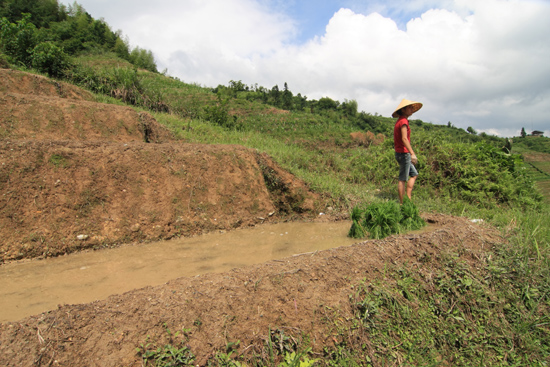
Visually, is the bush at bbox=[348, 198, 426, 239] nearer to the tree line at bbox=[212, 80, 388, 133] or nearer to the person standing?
the person standing

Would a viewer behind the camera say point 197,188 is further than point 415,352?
Yes

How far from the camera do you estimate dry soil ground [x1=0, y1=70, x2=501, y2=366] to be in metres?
1.94

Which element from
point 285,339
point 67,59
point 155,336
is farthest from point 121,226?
point 67,59

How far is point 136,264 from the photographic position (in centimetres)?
360

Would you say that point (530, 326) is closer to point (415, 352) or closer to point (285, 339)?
point (415, 352)

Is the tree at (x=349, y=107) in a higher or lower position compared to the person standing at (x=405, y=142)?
higher

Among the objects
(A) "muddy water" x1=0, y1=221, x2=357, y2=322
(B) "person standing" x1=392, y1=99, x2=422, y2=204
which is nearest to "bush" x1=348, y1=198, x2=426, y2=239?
(A) "muddy water" x1=0, y1=221, x2=357, y2=322

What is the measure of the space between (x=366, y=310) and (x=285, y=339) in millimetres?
663

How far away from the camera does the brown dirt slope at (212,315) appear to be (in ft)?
5.90

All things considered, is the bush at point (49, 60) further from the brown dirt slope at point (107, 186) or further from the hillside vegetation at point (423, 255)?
the brown dirt slope at point (107, 186)

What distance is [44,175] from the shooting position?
4496 millimetres

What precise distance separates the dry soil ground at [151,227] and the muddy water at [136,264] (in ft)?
1.23

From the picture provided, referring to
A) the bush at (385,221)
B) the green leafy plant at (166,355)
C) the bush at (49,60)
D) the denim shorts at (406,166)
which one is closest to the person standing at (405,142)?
the denim shorts at (406,166)

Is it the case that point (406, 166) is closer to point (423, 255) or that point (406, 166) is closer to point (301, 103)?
point (423, 255)
